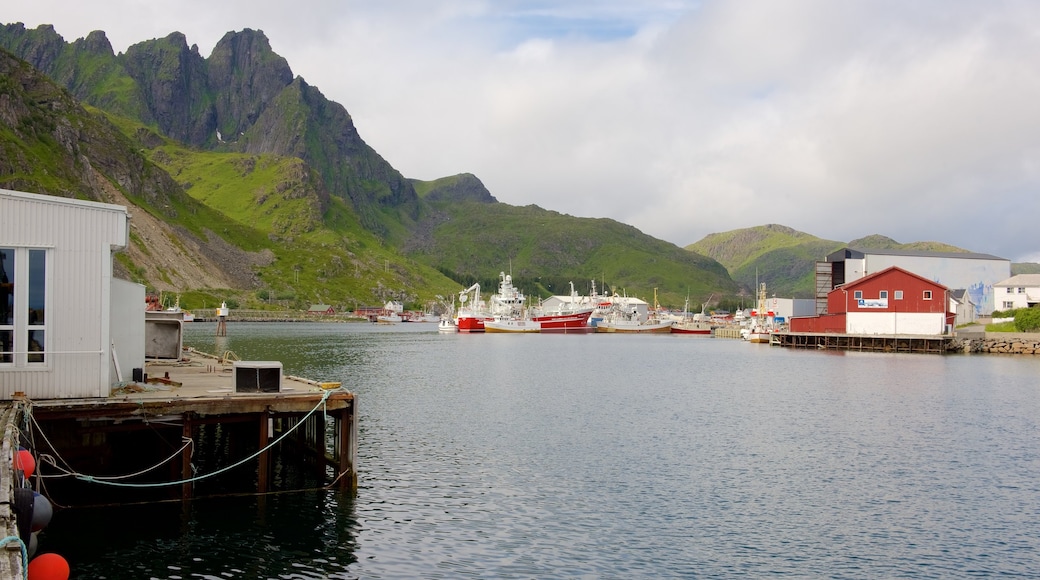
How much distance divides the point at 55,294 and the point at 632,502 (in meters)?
18.1

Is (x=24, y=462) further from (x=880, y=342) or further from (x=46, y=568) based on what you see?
(x=880, y=342)

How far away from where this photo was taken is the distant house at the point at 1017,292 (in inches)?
4951

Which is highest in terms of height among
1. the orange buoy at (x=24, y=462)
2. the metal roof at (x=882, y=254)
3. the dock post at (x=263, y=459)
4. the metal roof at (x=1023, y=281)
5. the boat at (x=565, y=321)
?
the metal roof at (x=882, y=254)

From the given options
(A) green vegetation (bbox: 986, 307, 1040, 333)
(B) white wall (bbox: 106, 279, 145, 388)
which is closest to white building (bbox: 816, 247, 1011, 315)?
(A) green vegetation (bbox: 986, 307, 1040, 333)

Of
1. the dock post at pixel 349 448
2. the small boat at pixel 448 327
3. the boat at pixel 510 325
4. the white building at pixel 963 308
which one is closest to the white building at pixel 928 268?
the white building at pixel 963 308

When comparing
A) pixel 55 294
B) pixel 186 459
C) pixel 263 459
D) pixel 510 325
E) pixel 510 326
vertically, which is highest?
pixel 55 294

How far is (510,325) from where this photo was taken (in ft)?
596

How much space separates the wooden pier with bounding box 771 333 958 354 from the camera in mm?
106250

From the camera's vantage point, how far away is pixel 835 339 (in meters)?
117

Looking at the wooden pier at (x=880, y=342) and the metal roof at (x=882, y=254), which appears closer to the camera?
the wooden pier at (x=880, y=342)

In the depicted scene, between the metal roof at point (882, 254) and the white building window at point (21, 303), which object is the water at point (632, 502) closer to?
the white building window at point (21, 303)

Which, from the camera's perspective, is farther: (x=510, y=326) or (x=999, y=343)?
(x=510, y=326)

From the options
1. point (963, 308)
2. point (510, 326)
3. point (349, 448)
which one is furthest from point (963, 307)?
point (349, 448)

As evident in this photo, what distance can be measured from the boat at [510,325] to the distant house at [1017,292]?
87066 millimetres
